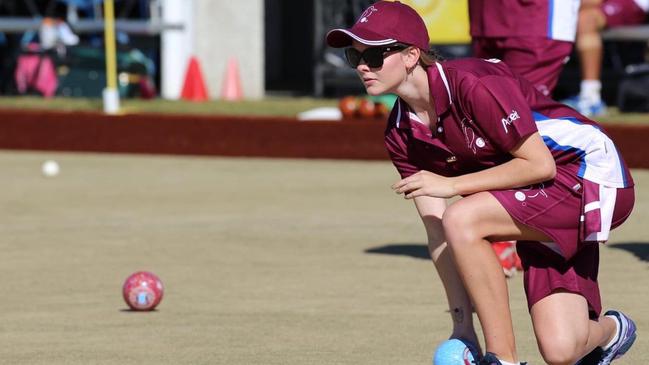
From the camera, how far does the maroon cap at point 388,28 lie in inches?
175

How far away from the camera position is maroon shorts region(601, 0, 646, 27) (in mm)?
13945

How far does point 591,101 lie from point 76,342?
739 centimetres

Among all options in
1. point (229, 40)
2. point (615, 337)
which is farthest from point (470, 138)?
point (229, 40)

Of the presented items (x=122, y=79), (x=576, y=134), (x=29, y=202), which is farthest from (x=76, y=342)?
(x=122, y=79)

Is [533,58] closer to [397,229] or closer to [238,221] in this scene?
[397,229]

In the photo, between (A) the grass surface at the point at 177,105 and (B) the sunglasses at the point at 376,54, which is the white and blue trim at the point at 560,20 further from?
(A) the grass surface at the point at 177,105

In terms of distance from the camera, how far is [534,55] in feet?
23.3

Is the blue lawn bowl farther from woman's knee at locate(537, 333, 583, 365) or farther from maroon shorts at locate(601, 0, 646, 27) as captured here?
maroon shorts at locate(601, 0, 646, 27)

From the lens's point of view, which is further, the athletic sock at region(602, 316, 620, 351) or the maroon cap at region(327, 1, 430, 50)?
the athletic sock at region(602, 316, 620, 351)

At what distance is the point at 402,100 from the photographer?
183 inches

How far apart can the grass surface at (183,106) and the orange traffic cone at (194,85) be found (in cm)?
63

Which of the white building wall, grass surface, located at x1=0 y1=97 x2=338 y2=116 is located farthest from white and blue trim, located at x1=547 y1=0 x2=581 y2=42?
the white building wall

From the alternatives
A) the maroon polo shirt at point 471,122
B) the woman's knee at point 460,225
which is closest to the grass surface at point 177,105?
the maroon polo shirt at point 471,122

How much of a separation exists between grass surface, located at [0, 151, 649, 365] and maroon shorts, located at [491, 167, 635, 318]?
1.74ft
